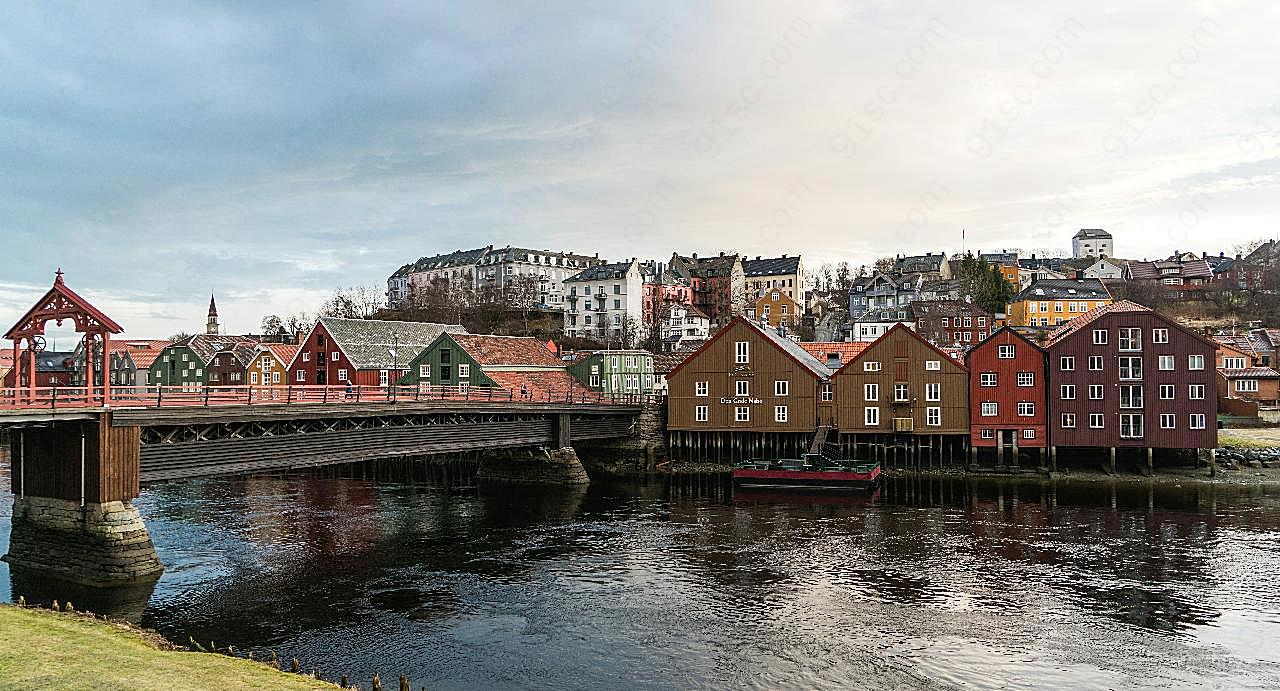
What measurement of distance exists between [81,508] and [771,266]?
142738mm

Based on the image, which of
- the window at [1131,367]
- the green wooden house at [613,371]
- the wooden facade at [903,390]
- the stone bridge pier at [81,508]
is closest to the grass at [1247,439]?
the window at [1131,367]

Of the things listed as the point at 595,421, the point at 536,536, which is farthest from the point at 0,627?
the point at 595,421

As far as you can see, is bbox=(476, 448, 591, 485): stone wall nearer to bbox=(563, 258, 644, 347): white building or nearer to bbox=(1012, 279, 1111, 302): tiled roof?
bbox=(563, 258, 644, 347): white building

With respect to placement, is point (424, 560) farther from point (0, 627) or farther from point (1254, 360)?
point (1254, 360)

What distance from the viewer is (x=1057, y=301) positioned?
123000mm

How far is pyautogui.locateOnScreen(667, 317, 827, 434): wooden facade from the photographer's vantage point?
68.2 metres

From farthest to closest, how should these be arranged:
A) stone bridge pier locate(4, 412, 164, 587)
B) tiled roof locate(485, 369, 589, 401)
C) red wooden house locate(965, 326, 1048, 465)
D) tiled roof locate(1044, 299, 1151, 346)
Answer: tiled roof locate(485, 369, 589, 401)
red wooden house locate(965, 326, 1048, 465)
tiled roof locate(1044, 299, 1151, 346)
stone bridge pier locate(4, 412, 164, 587)

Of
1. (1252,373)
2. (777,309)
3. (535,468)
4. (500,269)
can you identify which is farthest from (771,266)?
(535,468)

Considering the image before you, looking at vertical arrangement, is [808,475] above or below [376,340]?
below

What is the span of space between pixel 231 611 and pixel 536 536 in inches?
644

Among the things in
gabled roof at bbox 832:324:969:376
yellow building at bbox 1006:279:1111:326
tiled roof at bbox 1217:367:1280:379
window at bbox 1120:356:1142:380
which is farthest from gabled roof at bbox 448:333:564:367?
yellow building at bbox 1006:279:1111:326

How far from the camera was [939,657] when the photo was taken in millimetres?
25453

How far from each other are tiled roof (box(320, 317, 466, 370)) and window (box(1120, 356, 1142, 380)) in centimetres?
5431

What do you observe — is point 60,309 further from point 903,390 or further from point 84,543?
point 903,390
